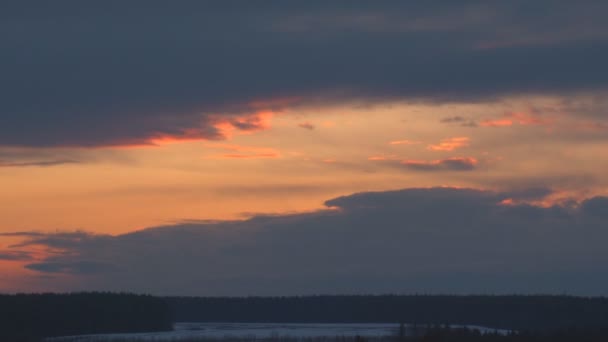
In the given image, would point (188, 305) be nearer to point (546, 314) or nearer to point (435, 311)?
point (435, 311)

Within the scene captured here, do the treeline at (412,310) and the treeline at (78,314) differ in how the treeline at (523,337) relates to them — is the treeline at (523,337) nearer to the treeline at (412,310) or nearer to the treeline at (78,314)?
the treeline at (412,310)

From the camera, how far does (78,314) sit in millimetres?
123625

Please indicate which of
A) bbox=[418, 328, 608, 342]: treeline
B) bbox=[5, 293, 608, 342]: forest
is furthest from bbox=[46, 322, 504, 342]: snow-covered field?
bbox=[418, 328, 608, 342]: treeline

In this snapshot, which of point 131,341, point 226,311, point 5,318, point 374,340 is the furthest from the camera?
point 226,311

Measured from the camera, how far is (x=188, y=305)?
584ft

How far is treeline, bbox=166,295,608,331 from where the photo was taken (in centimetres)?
12506

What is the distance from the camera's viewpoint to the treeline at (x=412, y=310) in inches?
4924

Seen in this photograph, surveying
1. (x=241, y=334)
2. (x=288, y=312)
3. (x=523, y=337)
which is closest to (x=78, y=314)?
(x=241, y=334)

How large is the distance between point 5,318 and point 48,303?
8937mm

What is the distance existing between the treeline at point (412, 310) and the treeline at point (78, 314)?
65.9 ft

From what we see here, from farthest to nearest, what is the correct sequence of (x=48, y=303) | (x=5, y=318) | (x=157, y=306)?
(x=157, y=306)
(x=48, y=303)
(x=5, y=318)

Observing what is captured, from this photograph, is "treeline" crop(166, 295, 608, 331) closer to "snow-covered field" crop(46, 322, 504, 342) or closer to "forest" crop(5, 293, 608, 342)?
"forest" crop(5, 293, 608, 342)

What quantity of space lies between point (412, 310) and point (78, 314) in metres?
50.2

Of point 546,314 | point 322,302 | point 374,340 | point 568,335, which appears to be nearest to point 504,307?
point 546,314
